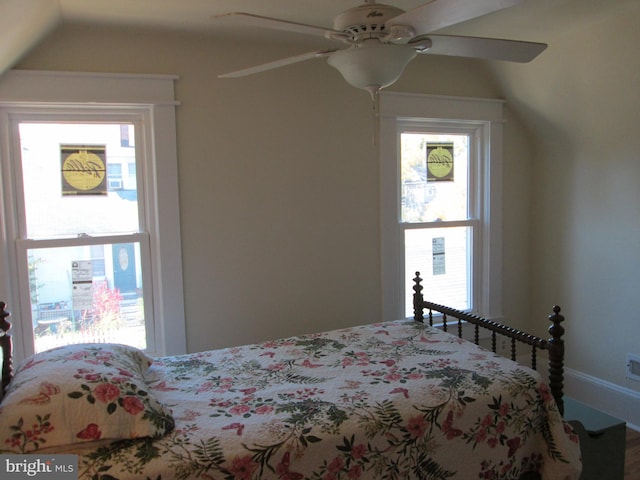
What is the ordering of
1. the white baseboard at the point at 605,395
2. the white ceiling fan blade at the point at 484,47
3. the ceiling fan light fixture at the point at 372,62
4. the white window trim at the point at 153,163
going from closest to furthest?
the ceiling fan light fixture at the point at 372,62, the white ceiling fan blade at the point at 484,47, the white window trim at the point at 153,163, the white baseboard at the point at 605,395

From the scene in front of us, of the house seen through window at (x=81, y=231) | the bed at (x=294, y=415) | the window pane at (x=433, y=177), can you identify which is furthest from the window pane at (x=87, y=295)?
the window pane at (x=433, y=177)

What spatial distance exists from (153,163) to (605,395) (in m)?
3.09

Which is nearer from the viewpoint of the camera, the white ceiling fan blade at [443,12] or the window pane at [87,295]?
the white ceiling fan blade at [443,12]

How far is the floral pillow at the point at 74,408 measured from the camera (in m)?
1.36

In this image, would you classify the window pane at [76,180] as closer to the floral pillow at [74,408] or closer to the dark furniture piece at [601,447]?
the floral pillow at [74,408]

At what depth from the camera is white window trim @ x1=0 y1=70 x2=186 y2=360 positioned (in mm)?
2436

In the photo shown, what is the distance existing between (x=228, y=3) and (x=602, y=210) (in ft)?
8.21

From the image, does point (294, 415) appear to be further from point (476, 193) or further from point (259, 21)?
point (476, 193)

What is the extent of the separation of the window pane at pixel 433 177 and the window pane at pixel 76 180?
5.70 feet

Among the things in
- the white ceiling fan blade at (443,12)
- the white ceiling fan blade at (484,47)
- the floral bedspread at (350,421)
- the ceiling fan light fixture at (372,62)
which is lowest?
the floral bedspread at (350,421)

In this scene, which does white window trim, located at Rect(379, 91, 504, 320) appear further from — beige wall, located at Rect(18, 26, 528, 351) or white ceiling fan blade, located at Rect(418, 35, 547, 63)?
white ceiling fan blade, located at Rect(418, 35, 547, 63)

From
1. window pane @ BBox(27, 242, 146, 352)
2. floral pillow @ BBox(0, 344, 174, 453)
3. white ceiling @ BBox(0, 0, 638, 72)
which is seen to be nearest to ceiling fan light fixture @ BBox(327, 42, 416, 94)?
white ceiling @ BBox(0, 0, 638, 72)

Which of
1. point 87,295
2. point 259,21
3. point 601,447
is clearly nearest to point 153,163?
point 87,295

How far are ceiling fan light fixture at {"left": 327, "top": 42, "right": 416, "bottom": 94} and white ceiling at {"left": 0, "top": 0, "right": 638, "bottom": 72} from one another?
84cm
